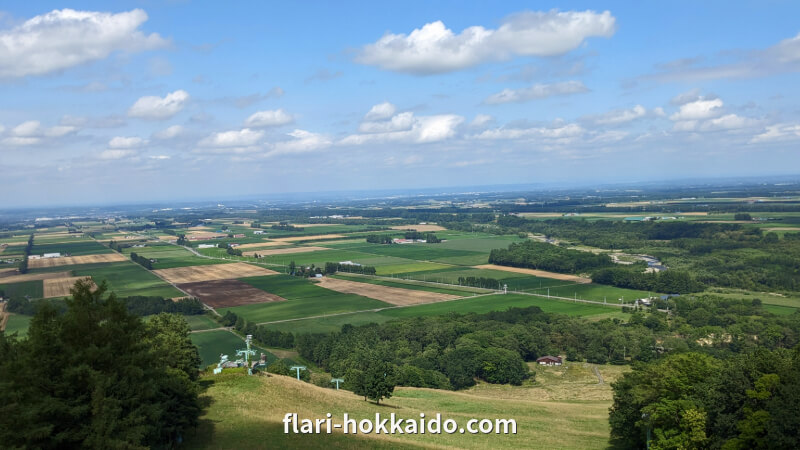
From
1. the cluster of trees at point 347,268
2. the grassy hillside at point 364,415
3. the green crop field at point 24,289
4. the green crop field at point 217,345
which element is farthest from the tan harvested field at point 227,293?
the grassy hillside at point 364,415

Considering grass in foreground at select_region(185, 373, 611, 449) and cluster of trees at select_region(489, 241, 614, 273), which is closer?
grass in foreground at select_region(185, 373, 611, 449)

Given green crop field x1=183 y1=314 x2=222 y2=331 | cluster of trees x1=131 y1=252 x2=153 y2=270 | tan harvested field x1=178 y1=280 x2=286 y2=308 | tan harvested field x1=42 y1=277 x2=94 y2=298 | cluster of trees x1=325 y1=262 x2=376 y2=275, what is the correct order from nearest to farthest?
green crop field x1=183 y1=314 x2=222 y2=331, tan harvested field x1=178 y1=280 x2=286 y2=308, tan harvested field x1=42 y1=277 x2=94 y2=298, cluster of trees x1=325 y1=262 x2=376 y2=275, cluster of trees x1=131 y1=252 x2=153 y2=270

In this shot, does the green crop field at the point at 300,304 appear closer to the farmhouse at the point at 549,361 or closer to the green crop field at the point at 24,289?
the farmhouse at the point at 549,361

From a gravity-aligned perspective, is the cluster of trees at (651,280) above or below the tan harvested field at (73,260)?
below

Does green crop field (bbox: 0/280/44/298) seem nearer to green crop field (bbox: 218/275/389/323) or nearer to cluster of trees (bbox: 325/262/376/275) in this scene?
green crop field (bbox: 218/275/389/323)

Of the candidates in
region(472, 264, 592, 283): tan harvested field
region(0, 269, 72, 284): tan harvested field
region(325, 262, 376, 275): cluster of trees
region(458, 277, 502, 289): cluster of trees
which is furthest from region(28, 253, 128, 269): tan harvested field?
region(472, 264, 592, 283): tan harvested field

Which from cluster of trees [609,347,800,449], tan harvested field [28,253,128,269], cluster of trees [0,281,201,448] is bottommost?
tan harvested field [28,253,128,269]
